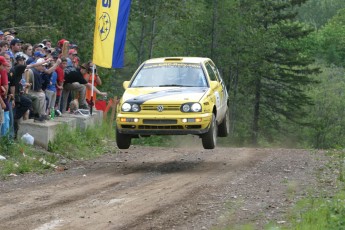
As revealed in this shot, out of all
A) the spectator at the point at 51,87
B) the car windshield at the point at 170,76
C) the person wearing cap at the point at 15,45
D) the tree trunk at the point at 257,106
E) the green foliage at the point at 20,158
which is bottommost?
the tree trunk at the point at 257,106

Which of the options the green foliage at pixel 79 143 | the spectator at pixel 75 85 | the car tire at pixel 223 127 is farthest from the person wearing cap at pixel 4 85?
the car tire at pixel 223 127

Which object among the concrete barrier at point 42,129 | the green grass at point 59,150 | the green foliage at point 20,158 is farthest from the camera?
the concrete barrier at point 42,129

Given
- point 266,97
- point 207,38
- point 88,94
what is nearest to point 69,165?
point 88,94

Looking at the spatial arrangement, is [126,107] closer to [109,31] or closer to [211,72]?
[211,72]

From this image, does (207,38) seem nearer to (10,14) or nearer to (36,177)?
(10,14)

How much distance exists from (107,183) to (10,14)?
68.0 ft

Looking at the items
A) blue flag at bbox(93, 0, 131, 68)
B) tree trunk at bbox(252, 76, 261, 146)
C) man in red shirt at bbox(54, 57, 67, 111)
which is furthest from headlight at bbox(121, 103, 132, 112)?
tree trunk at bbox(252, 76, 261, 146)

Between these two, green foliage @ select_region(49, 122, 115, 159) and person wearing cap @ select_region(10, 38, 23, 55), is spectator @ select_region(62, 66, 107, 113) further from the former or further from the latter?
person wearing cap @ select_region(10, 38, 23, 55)

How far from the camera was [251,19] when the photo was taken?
66500mm

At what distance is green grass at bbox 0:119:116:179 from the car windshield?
89.1 inches

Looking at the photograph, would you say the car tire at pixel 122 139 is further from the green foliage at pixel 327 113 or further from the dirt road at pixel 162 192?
the green foliage at pixel 327 113

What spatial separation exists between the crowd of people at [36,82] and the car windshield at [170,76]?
6.79ft

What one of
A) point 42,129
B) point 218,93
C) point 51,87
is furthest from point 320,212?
point 51,87

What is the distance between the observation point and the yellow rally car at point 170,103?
15883mm
